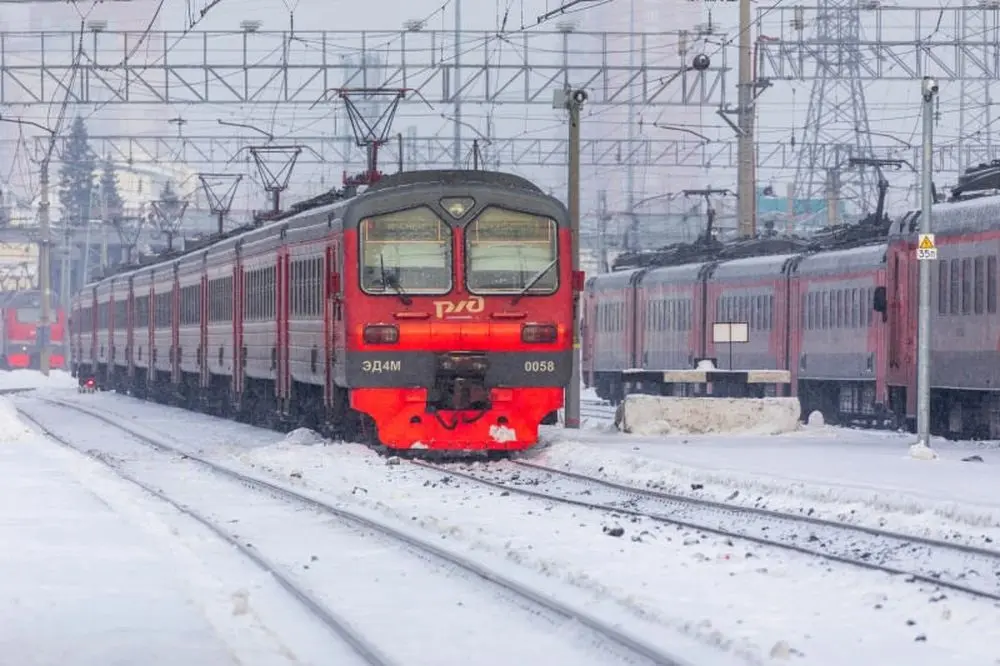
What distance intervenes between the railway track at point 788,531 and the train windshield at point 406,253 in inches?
102

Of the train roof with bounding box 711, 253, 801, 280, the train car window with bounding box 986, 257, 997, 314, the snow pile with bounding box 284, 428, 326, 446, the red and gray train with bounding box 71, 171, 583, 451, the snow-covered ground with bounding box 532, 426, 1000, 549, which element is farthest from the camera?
the train roof with bounding box 711, 253, 801, 280

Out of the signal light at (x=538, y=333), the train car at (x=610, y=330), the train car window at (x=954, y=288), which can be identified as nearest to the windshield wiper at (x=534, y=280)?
the signal light at (x=538, y=333)

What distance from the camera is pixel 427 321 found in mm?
22703

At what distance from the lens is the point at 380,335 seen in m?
22.6

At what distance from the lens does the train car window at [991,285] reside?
2555 centimetres

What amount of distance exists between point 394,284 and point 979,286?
7.95 metres

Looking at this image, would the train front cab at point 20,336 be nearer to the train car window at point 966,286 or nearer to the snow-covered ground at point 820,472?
the snow-covered ground at point 820,472

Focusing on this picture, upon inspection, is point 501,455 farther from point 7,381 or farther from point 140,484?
point 7,381

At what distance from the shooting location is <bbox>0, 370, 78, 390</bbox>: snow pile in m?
63.4

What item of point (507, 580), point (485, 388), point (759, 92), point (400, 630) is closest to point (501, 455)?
point (485, 388)

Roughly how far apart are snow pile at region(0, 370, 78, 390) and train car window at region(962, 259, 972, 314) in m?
38.3

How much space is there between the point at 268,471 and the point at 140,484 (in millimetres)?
2165

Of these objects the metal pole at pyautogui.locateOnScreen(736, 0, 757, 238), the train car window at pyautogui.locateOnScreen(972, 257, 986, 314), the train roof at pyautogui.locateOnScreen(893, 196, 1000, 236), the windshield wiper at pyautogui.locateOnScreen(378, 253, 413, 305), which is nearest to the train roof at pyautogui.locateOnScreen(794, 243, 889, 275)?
the metal pole at pyautogui.locateOnScreen(736, 0, 757, 238)

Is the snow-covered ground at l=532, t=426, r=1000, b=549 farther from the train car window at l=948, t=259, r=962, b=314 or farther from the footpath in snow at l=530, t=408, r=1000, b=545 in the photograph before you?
the train car window at l=948, t=259, r=962, b=314
